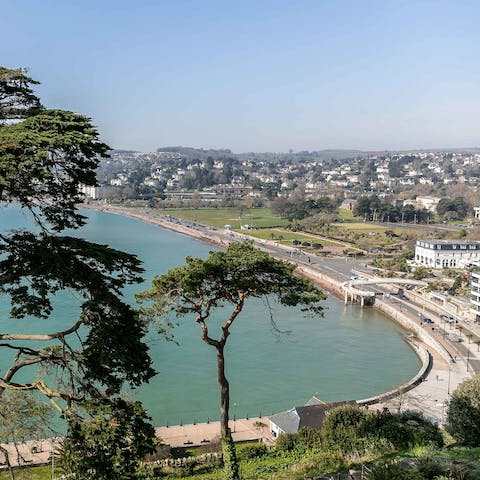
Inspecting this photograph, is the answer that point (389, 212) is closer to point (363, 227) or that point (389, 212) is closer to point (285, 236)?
point (363, 227)

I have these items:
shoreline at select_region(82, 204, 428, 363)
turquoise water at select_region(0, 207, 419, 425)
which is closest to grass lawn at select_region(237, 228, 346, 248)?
shoreline at select_region(82, 204, 428, 363)

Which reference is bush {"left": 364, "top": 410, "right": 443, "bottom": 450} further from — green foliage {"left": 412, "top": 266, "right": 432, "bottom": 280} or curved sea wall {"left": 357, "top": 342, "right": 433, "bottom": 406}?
green foliage {"left": 412, "top": 266, "right": 432, "bottom": 280}

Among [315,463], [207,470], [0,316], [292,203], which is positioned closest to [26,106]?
[315,463]

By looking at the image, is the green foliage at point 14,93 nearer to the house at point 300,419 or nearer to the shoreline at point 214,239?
the house at point 300,419

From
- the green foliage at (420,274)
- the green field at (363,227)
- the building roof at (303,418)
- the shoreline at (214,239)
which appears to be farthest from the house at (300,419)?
the green field at (363,227)

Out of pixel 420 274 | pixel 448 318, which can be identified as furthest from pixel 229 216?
pixel 448 318

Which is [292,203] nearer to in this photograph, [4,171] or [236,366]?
[236,366]
